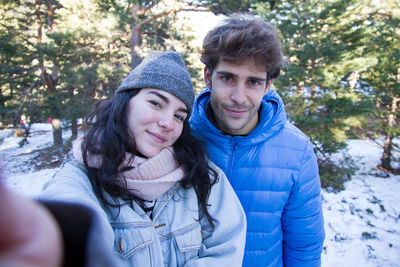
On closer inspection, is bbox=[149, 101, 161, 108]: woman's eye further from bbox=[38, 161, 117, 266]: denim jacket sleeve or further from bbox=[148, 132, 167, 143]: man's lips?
bbox=[38, 161, 117, 266]: denim jacket sleeve

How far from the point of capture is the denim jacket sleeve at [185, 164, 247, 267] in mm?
1232

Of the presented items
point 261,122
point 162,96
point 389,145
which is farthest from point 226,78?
point 389,145

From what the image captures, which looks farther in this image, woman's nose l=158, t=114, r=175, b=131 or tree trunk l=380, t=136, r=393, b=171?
tree trunk l=380, t=136, r=393, b=171

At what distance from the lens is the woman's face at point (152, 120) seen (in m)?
1.38

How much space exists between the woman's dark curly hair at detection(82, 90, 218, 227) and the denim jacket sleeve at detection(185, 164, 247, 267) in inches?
2.1

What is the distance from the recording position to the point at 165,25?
891 centimetres

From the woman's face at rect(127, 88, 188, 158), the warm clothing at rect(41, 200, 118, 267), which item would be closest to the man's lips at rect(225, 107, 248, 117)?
the woman's face at rect(127, 88, 188, 158)

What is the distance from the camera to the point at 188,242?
4.11 ft

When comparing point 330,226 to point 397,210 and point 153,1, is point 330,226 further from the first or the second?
point 153,1

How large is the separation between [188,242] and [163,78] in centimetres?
108

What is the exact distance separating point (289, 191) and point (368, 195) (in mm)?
5580

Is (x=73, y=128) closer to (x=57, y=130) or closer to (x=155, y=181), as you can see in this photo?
(x=57, y=130)

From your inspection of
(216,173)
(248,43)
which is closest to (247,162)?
(216,173)

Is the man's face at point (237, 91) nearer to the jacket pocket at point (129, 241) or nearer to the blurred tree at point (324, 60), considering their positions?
the jacket pocket at point (129, 241)
